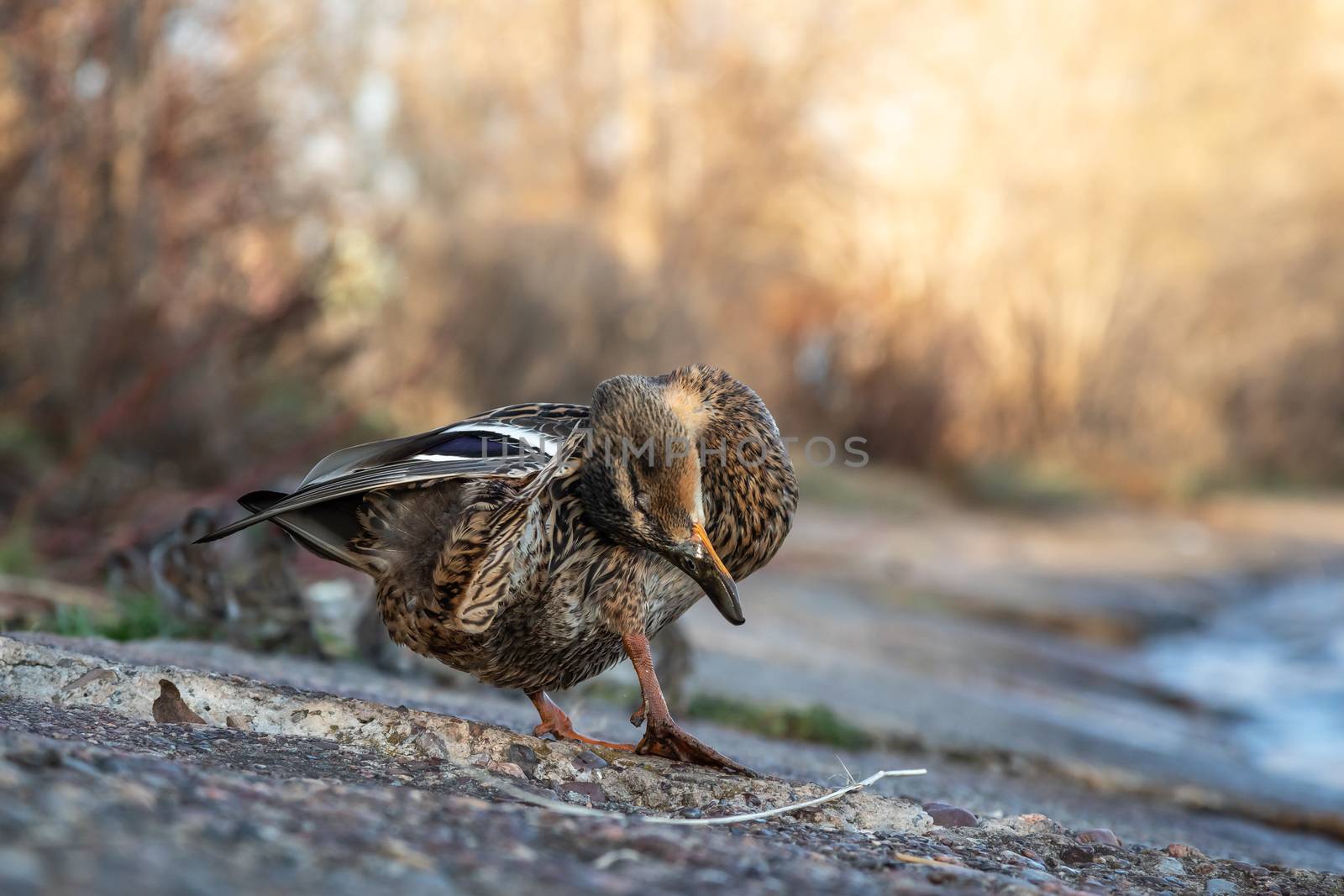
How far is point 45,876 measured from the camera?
1.28 meters

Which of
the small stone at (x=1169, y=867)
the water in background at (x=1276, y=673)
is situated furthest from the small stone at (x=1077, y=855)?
the water in background at (x=1276, y=673)

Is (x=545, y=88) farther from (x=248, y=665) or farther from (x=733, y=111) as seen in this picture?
(x=248, y=665)

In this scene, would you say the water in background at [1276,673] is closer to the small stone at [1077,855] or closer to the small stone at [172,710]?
the small stone at [1077,855]

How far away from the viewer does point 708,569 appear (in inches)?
105

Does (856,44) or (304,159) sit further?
(856,44)

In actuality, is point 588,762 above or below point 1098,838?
below

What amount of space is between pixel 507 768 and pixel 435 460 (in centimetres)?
65

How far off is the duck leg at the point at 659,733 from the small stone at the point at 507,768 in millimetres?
287

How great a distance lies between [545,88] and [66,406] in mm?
12716

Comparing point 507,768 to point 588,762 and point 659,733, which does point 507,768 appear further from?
point 659,733

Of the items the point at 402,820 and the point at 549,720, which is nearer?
the point at 402,820

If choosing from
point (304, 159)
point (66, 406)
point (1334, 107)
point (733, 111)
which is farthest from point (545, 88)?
point (1334, 107)

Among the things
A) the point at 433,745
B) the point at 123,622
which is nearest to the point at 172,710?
the point at 433,745

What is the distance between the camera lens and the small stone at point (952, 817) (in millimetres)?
2670
